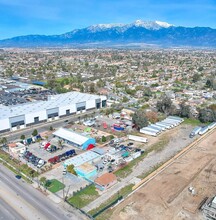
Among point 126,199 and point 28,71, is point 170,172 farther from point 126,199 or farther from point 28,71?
point 28,71

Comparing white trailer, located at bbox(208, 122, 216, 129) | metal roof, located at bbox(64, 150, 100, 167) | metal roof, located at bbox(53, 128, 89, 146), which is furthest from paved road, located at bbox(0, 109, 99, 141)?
white trailer, located at bbox(208, 122, 216, 129)

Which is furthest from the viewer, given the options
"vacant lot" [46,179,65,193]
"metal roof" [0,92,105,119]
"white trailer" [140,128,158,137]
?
"metal roof" [0,92,105,119]

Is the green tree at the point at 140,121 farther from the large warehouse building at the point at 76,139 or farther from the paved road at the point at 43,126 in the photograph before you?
the paved road at the point at 43,126

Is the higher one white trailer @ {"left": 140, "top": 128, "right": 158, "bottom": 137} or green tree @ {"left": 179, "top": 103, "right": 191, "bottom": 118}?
green tree @ {"left": 179, "top": 103, "right": 191, "bottom": 118}

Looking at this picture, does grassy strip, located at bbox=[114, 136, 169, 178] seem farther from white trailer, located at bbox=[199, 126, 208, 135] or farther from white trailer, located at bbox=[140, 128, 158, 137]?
white trailer, located at bbox=[199, 126, 208, 135]

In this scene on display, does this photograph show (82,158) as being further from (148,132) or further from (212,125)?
(212,125)

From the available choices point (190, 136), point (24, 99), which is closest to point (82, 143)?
point (190, 136)

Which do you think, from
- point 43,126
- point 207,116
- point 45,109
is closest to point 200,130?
point 207,116
